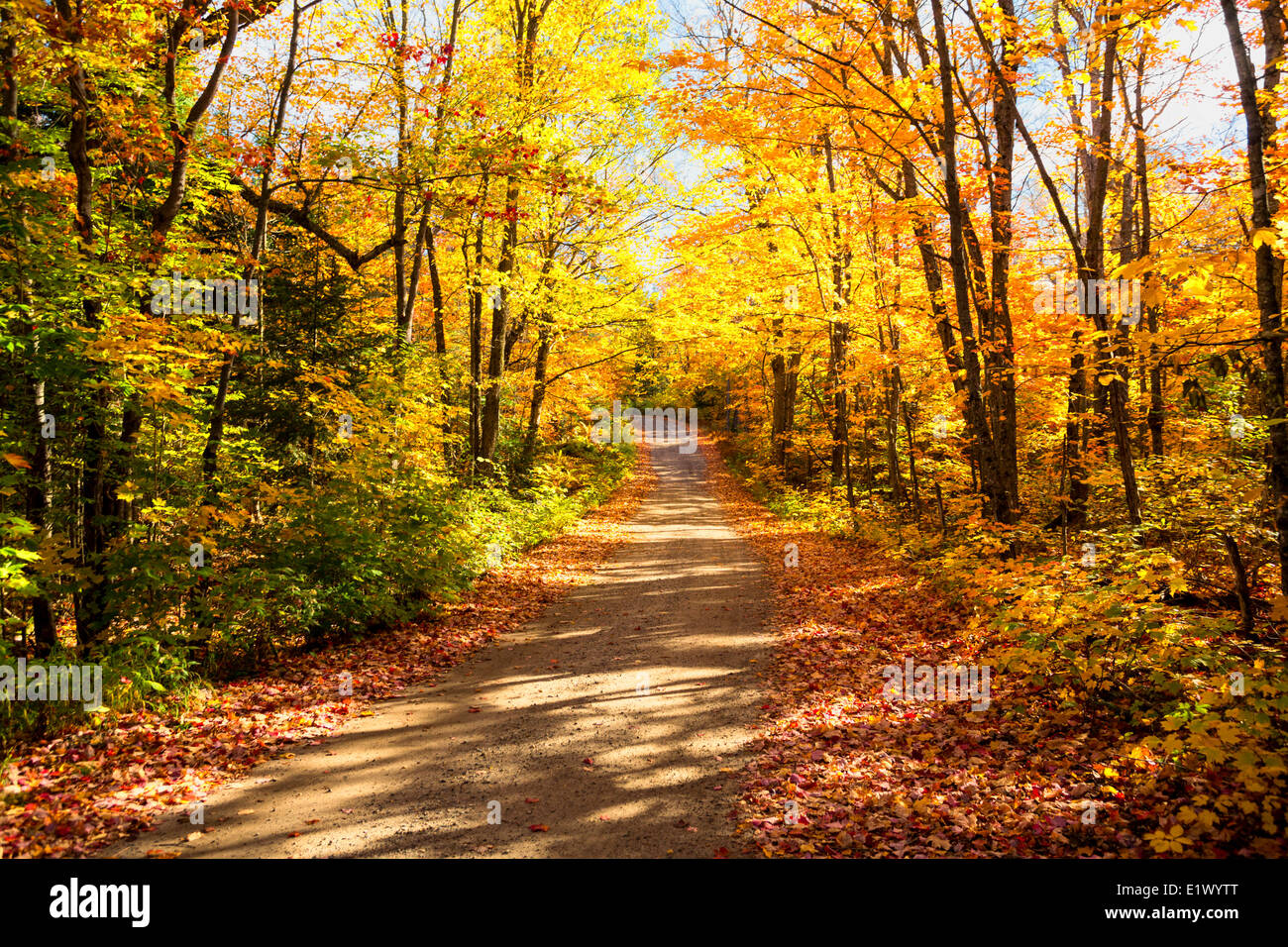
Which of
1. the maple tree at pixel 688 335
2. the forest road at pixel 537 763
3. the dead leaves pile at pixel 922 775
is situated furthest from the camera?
the maple tree at pixel 688 335

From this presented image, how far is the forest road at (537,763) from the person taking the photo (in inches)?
170

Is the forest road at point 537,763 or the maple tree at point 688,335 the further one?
the maple tree at point 688,335

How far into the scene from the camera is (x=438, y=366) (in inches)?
577

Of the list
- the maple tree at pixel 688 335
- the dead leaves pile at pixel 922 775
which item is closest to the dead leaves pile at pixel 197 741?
the maple tree at pixel 688 335

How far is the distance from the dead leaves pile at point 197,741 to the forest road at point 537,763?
257 millimetres

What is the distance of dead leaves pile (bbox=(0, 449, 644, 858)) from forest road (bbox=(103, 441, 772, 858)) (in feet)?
0.84

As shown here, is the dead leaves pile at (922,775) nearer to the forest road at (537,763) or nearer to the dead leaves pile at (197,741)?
the forest road at (537,763)

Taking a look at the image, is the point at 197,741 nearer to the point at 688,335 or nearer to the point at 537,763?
the point at 537,763

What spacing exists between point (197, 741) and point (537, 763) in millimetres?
2978

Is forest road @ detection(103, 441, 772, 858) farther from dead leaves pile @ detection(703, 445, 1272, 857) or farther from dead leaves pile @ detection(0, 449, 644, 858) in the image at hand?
dead leaves pile @ detection(703, 445, 1272, 857)

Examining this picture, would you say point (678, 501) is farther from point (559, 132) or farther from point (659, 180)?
point (559, 132)

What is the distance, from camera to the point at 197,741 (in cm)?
559

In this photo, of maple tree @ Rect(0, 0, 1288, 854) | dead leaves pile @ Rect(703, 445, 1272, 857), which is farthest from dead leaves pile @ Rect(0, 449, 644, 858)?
dead leaves pile @ Rect(703, 445, 1272, 857)
